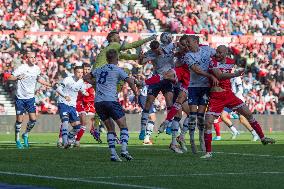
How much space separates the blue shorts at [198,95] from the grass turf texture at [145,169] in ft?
3.88

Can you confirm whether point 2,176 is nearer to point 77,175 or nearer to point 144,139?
point 77,175

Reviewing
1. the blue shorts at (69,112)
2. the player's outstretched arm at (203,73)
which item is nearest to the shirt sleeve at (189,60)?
the player's outstretched arm at (203,73)

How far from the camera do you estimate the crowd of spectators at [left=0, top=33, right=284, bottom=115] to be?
39094 millimetres

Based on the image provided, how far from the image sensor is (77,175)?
15.5m

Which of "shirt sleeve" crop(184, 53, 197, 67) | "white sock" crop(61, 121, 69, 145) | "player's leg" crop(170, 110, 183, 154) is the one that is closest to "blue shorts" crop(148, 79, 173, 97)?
"player's leg" crop(170, 110, 183, 154)

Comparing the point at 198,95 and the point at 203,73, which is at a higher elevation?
the point at 203,73

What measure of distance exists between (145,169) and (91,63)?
24931 millimetres

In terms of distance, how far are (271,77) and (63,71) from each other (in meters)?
12.2

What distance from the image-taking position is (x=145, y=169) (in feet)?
54.7

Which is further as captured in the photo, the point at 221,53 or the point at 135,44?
the point at 135,44

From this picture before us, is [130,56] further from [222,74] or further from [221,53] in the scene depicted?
[222,74]

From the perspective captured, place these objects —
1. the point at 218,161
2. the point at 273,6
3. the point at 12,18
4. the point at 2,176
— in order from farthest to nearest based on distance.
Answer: the point at 273,6 < the point at 12,18 < the point at 218,161 < the point at 2,176

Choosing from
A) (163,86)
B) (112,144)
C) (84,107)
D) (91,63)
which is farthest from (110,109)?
(91,63)

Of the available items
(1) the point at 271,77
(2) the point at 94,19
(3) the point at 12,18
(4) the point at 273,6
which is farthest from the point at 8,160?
(4) the point at 273,6
